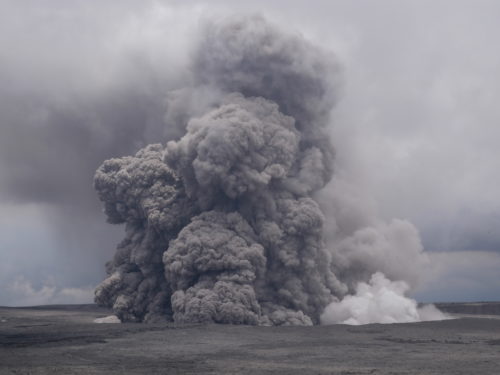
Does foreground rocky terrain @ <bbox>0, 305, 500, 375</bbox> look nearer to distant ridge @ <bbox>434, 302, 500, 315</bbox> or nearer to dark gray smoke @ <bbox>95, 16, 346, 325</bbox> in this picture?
dark gray smoke @ <bbox>95, 16, 346, 325</bbox>

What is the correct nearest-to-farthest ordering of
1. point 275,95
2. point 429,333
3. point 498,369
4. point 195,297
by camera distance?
point 498,369, point 429,333, point 195,297, point 275,95

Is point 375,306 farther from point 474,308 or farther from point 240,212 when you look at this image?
point 474,308

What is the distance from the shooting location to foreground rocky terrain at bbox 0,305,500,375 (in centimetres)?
3506

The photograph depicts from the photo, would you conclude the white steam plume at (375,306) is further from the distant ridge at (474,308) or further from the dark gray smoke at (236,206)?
the distant ridge at (474,308)

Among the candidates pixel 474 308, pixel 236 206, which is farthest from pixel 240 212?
pixel 474 308

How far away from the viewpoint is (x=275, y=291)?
64125mm

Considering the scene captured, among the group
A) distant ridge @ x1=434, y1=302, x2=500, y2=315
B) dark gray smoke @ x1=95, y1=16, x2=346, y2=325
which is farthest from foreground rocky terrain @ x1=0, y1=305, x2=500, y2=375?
distant ridge @ x1=434, y1=302, x2=500, y2=315

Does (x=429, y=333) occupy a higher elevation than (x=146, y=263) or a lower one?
lower

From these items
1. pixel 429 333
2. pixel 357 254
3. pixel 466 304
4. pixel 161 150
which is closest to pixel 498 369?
pixel 429 333

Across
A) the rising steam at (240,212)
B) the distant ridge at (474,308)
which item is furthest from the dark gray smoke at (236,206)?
the distant ridge at (474,308)

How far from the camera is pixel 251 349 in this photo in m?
43.3

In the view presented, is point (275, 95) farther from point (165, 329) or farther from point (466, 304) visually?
point (466, 304)

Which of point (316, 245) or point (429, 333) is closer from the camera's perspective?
point (429, 333)

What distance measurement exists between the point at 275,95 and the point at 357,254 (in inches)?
727
